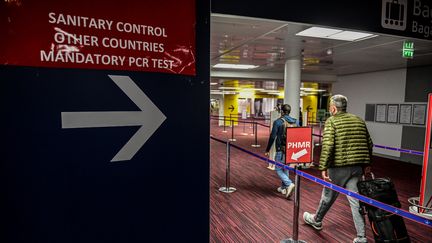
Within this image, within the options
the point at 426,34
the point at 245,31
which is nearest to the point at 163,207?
the point at 426,34

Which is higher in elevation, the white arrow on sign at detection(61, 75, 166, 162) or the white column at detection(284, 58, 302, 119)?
the white column at detection(284, 58, 302, 119)

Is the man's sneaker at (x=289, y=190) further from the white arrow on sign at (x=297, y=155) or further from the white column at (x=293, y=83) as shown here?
the white column at (x=293, y=83)

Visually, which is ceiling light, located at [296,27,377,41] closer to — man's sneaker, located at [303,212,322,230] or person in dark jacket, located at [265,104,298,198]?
person in dark jacket, located at [265,104,298,198]

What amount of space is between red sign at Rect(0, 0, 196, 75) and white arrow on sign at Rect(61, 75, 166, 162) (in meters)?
0.12

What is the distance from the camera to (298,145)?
11.6 feet

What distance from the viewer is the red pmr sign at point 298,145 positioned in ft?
11.4

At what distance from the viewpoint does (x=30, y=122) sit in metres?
1.20

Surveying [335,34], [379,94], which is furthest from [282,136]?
[379,94]

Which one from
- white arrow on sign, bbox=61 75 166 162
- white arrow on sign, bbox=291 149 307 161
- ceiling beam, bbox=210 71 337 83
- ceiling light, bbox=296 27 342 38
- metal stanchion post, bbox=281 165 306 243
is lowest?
metal stanchion post, bbox=281 165 306 243

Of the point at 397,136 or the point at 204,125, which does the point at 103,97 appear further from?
the point at 397,136

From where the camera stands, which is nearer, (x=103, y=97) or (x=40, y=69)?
(x=40, y=69)

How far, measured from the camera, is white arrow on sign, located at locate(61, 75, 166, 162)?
132cm

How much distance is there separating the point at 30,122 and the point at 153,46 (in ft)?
2.39

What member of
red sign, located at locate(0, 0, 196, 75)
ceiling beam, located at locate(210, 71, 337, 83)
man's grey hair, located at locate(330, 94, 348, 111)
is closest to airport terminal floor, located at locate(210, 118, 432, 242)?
man's grey hair, located at locate(330, 94, 348, 111)
